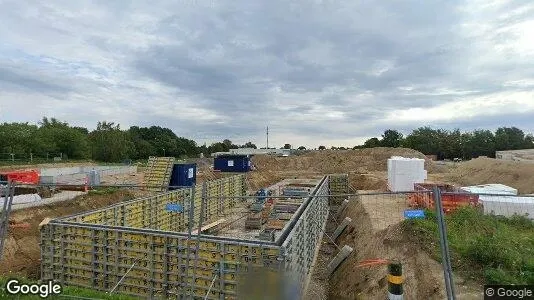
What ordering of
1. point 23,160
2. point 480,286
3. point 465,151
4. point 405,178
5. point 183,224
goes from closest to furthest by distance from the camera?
point 480,286
point 183,224
point 405,178
point 23,160
point 465,151

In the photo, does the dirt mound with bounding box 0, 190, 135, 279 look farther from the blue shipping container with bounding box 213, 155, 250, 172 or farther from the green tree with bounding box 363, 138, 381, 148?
the green tree with bounding box 363, 138, 381, 148

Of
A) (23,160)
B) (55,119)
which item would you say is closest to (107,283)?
(23,160)

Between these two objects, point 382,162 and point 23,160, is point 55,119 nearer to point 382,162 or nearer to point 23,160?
point 23,160

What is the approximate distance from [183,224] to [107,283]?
9.65 meters

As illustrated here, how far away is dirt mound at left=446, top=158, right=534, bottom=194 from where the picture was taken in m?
31.7

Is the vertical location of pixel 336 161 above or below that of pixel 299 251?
above

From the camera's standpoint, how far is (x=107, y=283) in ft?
34.0

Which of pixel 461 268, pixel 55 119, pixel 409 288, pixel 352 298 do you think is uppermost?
pixel 55 119

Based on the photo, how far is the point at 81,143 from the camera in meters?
65.4

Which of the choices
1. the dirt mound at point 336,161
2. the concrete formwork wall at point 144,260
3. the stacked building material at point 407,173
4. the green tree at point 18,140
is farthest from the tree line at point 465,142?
the concrete formwork wall at point 144,260

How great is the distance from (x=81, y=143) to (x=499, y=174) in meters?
63.6

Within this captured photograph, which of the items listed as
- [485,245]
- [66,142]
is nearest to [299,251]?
[485,245]

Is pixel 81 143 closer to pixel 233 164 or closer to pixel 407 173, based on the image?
pixel 233 164

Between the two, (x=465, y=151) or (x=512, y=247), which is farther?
(x=465, y=151)
